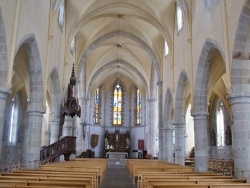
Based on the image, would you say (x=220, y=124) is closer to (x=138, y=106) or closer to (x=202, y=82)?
(x=202, y=82)

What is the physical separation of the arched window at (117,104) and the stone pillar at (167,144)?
18.7 metres

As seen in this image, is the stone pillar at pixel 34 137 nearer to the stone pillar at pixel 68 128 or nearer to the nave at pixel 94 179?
the nave at pixel 94 179

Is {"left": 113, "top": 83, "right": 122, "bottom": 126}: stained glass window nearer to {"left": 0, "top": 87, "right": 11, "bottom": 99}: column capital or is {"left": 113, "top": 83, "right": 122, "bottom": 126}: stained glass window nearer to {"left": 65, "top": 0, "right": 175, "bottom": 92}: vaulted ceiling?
{"left": 65, "top": 0, "right": 175, "bottom": 92}: vaulted ceiling

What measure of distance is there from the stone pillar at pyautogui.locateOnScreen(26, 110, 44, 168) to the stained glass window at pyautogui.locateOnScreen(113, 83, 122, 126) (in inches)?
1074

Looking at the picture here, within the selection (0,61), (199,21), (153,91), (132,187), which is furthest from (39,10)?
(153,91)

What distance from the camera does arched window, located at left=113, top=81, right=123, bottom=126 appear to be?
41.5 m

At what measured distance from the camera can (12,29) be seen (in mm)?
10438

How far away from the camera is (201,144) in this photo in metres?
14.7

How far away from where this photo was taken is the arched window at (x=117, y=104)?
4153 cm

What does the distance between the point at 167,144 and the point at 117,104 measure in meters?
19.8

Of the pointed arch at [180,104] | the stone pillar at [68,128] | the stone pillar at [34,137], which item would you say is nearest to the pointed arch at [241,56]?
the pointed arch at [180,104]

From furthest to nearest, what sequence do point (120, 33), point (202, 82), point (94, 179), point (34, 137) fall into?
point (120, 33), point (202, 82), point (34, 137), point (94, 179)

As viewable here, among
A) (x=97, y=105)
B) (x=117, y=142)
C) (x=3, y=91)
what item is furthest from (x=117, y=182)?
(x=97, y=105)

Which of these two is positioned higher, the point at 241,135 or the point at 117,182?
the point at 241,135
